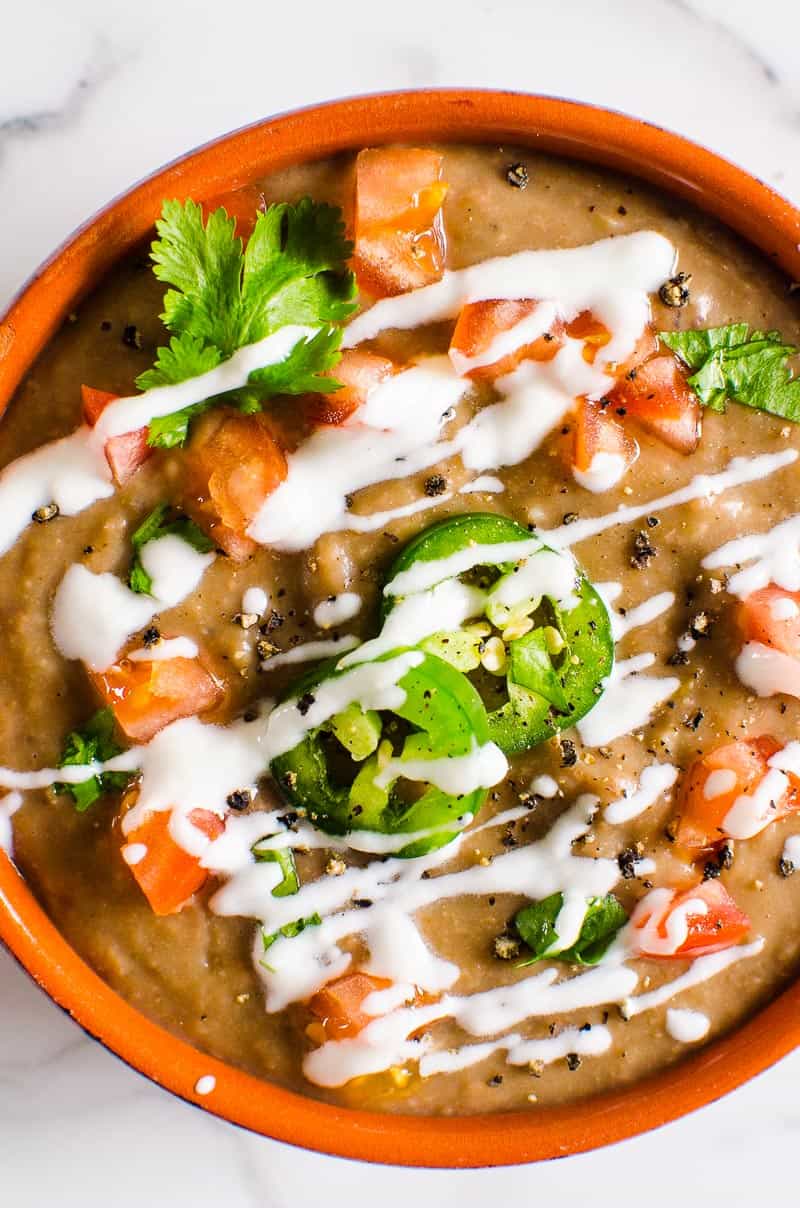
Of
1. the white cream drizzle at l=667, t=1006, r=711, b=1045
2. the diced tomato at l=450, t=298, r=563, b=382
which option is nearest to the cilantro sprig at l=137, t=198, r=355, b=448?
the diced tomato at l=450, t=298, r=563, b=382

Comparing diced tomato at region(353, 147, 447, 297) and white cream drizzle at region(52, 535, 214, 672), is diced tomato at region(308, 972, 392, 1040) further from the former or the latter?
diced tomato at region(353, 147, 447, 297)

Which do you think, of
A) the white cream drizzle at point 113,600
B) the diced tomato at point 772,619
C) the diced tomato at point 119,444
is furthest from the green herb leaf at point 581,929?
the diced tomato at point 119,444

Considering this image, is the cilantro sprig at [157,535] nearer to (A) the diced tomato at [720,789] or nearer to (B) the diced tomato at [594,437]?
(B) the diced tomato at [594,437]

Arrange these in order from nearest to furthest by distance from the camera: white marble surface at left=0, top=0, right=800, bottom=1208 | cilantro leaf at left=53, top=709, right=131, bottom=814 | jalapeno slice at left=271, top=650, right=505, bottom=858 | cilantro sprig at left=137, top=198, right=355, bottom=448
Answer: cilantro sprig at left=137, top=198, right=355, bottom=448
jalapeno slice at left=271, top=650, right=505, bottom=858
cilantro leaf at left=53, top=709, right=131, bottom=814
white marble surface at left=0, top=0, right=800, bottom=1208

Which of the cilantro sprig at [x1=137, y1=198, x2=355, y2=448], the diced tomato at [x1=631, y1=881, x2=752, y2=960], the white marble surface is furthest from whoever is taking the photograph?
the white marble surface

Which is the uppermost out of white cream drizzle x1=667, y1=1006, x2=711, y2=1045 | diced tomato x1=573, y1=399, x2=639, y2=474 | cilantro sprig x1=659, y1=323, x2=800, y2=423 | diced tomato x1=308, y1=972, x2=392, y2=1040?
cilantro sprig x1=659, y1=323, x2=800, y2=423

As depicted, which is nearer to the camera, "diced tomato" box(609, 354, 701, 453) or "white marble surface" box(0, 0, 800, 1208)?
"diced tomato" box(609, 354, 701, 453)
